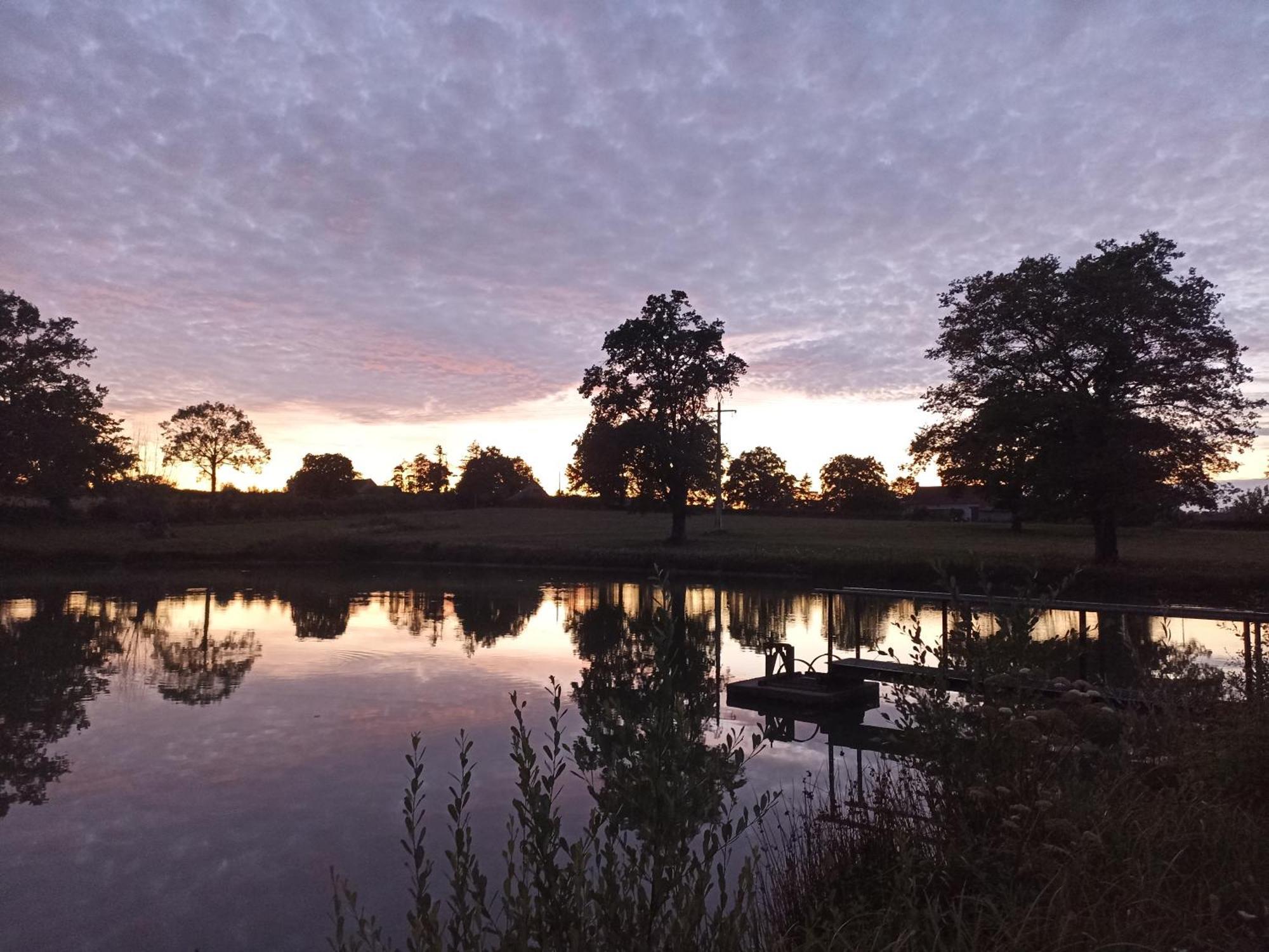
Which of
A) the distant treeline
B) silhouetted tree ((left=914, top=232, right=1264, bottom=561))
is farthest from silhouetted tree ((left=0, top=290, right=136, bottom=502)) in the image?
silhouetted tree ((left=914, top=232, right=1264, bottom=561))

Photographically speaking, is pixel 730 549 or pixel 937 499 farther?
pixel 937 499

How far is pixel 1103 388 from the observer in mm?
28297

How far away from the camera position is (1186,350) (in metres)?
27.3

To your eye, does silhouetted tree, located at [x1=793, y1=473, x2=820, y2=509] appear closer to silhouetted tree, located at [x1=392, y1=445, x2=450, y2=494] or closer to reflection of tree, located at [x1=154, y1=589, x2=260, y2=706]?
silhouetted tree, located at [x1=392, y1=445, x2=450, y2=494]

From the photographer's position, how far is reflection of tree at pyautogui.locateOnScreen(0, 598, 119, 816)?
31.3 feet

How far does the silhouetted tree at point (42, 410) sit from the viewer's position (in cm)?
4516

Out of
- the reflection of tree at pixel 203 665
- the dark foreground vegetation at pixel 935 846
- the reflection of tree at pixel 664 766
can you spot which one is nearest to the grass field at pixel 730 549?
the dark foreground vegetation at pixel 935 846

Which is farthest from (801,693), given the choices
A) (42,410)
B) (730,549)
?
(42,410)

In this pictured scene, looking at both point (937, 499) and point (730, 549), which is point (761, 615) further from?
point (937, 499)

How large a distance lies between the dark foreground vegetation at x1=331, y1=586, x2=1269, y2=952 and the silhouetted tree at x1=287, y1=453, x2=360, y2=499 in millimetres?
87700

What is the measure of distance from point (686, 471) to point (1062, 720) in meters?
37.5

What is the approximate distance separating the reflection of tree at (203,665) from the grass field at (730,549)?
1923 centimetres

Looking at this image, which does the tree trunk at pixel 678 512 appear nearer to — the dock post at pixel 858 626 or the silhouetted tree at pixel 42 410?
the dock post at pixel 858 626

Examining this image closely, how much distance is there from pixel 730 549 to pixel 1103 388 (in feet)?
59.1
